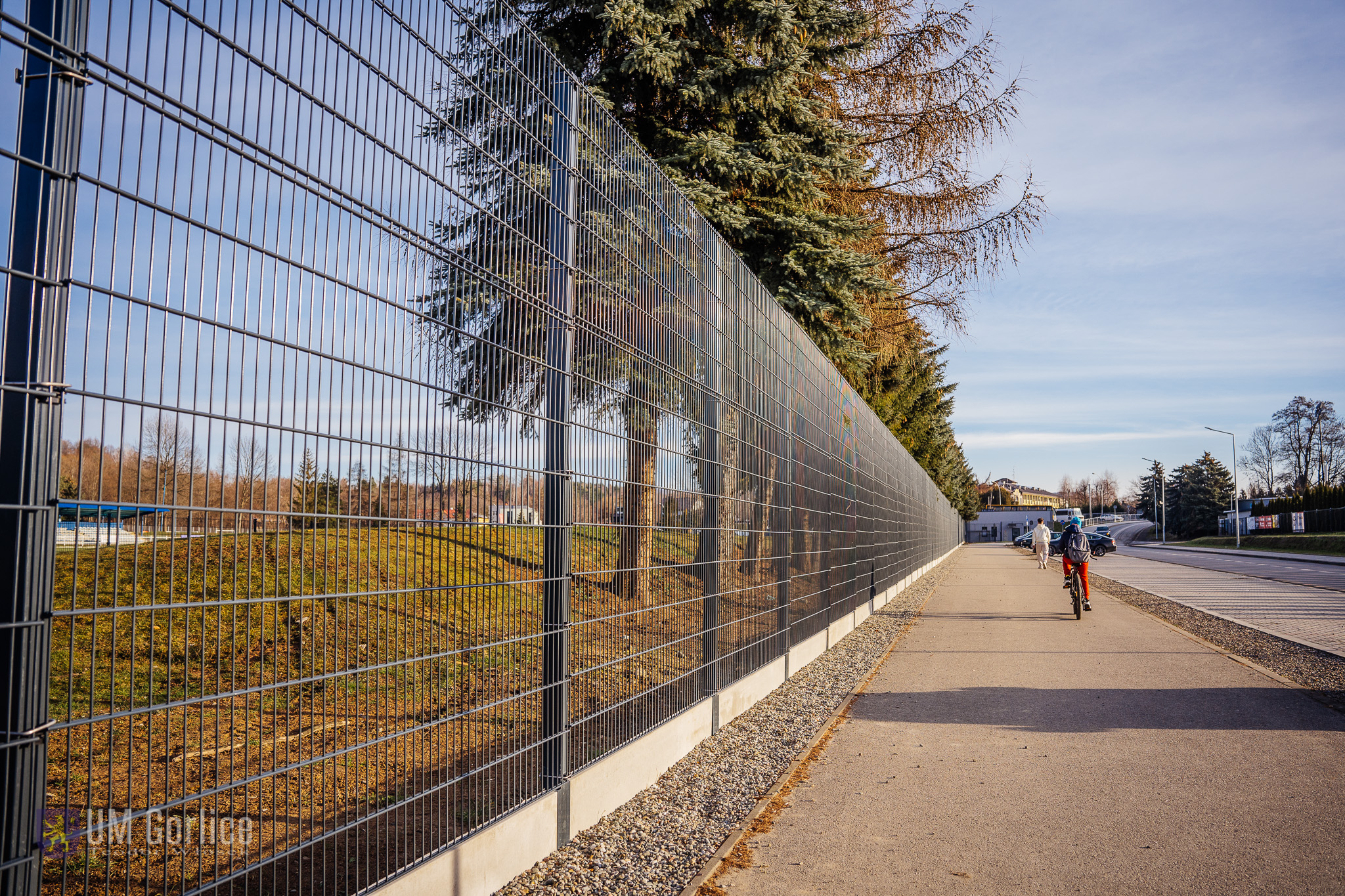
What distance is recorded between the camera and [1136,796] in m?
5.13

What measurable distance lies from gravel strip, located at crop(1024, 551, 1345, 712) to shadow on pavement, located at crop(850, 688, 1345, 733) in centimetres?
45

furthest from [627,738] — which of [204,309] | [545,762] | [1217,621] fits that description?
[1217,621]

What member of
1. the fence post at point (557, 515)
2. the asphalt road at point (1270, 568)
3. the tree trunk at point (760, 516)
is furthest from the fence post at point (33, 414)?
the asphalt road at point (1270, 568)

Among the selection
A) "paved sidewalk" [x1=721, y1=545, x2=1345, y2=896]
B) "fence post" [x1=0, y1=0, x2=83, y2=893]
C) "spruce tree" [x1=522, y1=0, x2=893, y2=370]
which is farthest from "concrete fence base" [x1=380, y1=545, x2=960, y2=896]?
"spruce tree" [x1=522, y1=0, x2=893, y2=370]

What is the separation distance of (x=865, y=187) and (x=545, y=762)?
15.2 m

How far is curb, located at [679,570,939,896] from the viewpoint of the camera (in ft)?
12.9

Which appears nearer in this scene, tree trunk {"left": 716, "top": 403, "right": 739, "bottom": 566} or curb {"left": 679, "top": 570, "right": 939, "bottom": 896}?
curb {"left": 679, "top": 570, "right": 939, "bottom": 896}

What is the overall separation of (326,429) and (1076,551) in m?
14.5

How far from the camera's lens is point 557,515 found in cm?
409

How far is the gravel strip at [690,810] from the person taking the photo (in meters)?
3.82

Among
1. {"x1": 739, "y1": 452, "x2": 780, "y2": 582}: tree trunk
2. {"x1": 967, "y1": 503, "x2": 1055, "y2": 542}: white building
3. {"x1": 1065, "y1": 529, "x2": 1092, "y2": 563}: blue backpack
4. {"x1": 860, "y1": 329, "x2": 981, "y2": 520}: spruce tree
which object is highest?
{"x1": 860, "y1": 329, "x2": 981, "y2": 520}: spruce tree

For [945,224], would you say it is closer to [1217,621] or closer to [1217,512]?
[1217,621]

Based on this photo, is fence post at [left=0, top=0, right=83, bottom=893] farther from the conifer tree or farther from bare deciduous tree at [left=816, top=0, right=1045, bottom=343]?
bare deciduous tree at [left=816, top=0, right=1045, bottom=343]

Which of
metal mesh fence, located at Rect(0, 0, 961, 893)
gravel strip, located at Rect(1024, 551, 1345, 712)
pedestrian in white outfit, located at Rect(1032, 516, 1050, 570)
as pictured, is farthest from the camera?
pedestrian in white outfit, located at Rect(1032, 516, 1050, 570)
